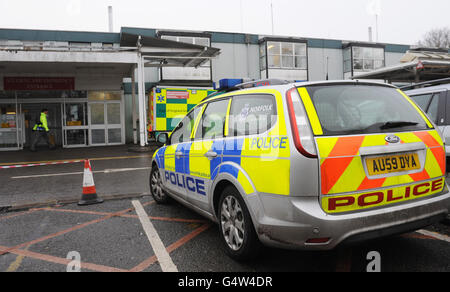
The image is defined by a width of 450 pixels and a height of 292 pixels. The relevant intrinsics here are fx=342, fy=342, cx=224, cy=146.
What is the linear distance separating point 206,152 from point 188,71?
17.3 metres

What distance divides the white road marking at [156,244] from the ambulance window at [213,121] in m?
1.20

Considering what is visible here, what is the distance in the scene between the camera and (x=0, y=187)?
22.5 ft

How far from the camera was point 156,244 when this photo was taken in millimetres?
3516

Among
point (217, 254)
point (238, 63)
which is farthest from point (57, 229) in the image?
point (238, 63)

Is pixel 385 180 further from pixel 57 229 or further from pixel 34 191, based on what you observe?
pixel 34 191

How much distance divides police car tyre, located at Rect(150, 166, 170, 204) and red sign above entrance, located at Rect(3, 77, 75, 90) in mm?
13057

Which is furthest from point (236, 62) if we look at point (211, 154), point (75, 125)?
point (211, 154)

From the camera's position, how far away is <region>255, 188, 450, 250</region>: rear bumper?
2.40 metres

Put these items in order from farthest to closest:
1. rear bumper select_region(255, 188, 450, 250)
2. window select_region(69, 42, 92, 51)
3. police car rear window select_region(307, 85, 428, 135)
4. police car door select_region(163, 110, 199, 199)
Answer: window select_region(69, 42, 92, 51)
police car door select_region(163, 110, 199, 199)
police car rear window select_region(307, 85, 428, 135)
rear bumper select_region(255, 188, 450, 250)

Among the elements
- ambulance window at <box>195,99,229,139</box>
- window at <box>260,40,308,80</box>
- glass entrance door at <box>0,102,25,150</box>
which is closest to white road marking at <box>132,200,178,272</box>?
ambulance window at <box>195,99,229,139</box>

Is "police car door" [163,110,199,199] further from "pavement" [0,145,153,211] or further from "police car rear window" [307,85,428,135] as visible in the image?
"police car rear window" [307,85,428,135]

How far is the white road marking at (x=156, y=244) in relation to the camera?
2.97 meters

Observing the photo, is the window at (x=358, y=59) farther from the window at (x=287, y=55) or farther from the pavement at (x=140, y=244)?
the pavement at (x=140, y=244)

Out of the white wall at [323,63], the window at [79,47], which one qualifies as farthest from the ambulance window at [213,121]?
the white wall at [323,63]
